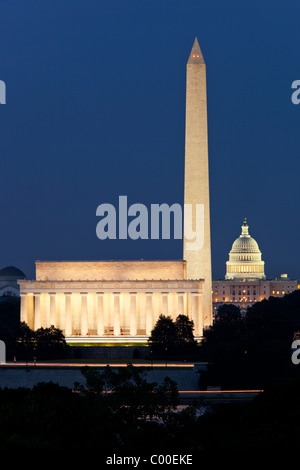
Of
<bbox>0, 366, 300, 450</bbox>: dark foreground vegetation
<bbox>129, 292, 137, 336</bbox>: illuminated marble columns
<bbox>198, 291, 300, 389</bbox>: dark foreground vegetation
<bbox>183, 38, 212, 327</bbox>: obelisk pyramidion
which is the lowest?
<bbox>0, 366, 300, 450</bbox>: dark foreground vegetation

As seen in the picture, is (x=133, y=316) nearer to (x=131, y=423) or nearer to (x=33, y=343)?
(x=33, y=343)

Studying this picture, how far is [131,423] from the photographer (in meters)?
73.4

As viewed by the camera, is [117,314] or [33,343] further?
[117,314]

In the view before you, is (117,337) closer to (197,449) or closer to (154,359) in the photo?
(154,359)

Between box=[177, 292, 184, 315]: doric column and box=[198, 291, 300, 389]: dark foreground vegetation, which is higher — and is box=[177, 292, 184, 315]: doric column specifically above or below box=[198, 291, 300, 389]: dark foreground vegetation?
above

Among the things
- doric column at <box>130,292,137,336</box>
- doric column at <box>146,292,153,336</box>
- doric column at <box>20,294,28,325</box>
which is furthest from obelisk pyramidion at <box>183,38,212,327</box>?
doric column at <box>20,294,28,325</box>

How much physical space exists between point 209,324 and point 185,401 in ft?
166

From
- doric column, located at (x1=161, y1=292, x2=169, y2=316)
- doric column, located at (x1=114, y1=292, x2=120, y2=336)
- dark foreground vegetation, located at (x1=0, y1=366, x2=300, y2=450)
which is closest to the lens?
dark foreground vegetation, located at (x1=0, y1=366, x2=300, y2=450)

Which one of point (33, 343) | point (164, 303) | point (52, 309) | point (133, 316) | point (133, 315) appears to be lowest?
point (33, 343)

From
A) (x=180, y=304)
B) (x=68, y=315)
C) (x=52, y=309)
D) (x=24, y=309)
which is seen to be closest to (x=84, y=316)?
(x=68, y=315)

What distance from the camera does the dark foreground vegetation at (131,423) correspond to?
6316 cm

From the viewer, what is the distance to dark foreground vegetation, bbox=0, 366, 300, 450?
6316 centimetres

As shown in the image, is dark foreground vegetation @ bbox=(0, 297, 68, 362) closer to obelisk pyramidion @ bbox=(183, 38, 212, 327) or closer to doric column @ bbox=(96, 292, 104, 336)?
doric column @ bbox=(96, 292, 104, 336)
